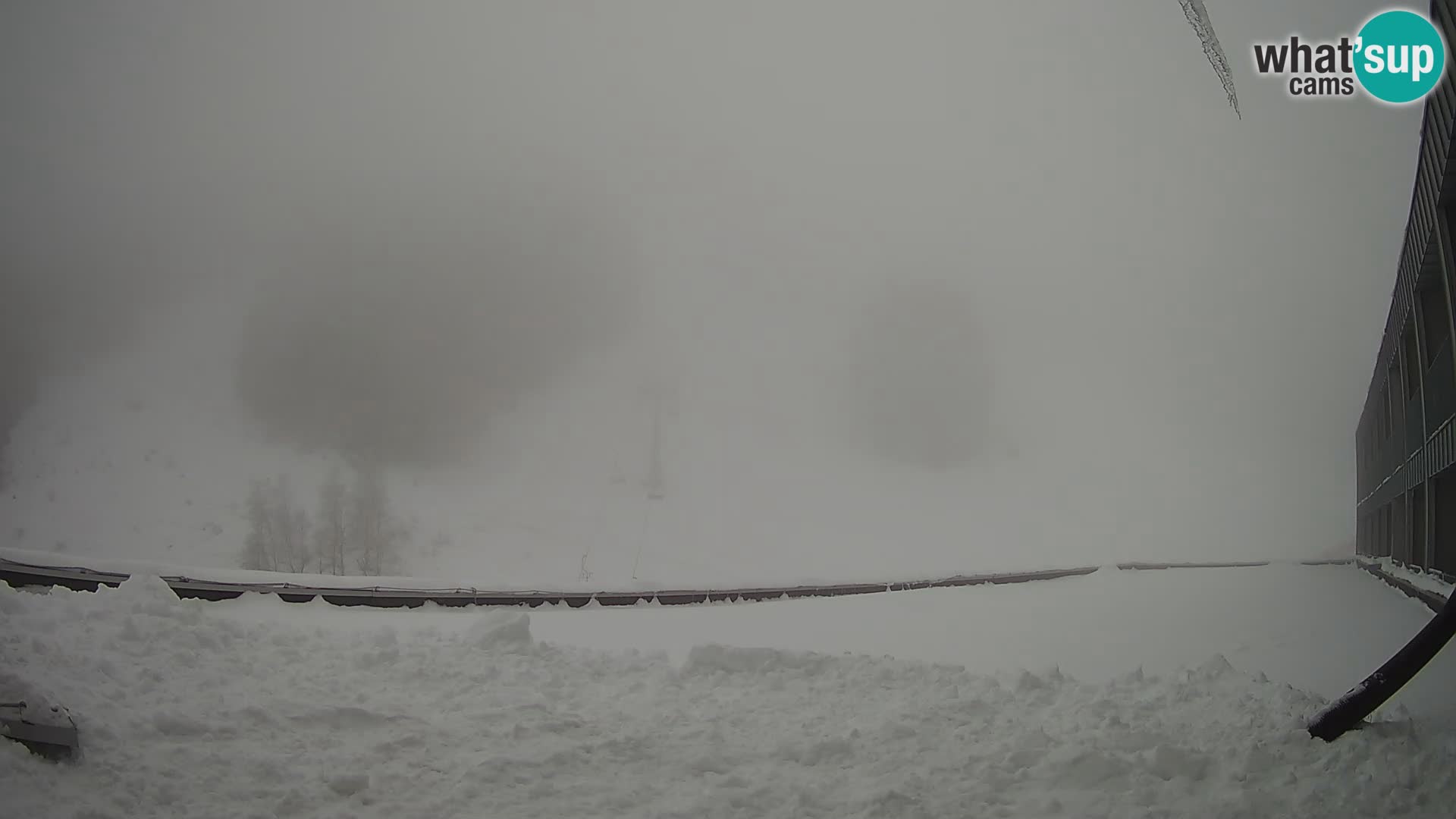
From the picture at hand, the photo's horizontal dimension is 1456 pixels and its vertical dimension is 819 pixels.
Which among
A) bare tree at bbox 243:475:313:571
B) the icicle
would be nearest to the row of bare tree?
Result: bare tree at bbox 243:475:313:571

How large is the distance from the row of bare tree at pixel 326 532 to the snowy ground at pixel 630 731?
5021 centimetres

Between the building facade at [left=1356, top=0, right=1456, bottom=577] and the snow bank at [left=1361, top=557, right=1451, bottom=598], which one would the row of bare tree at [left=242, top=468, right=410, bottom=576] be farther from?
the building facade at [left=1356, top=0, right=1456, bottom=577]

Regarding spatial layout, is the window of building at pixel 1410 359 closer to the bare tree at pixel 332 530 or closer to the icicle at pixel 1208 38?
the icicle at pixel 1208 38

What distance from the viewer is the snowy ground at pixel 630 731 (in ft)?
15.7

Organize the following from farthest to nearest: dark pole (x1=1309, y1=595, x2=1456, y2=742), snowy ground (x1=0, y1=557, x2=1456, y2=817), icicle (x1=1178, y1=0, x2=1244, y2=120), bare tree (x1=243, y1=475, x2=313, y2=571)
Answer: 1. icicle (x1=1178, y1=0, x2=1244, y2=120)
2. bare tree (x1=243, y1=475, x2=313, y2=571)
3. dark pole (x1=1309, y1=595, x2=1456, y2=742)
4. snowy ground (x1=0, y1=557, x2=1456, y2=817)

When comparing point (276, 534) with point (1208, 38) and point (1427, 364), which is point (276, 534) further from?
point (1208, 38)

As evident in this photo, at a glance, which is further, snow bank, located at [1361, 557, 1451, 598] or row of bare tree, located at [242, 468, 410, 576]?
row of bare tree, located at [242, 468, 410, 576]

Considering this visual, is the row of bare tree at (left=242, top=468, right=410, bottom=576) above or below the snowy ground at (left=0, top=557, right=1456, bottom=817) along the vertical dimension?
below

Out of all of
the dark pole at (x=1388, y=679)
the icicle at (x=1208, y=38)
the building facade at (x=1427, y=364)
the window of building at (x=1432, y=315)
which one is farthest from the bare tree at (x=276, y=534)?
the icicle at (x=1208, y=38)

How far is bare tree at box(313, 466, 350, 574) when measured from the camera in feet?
173

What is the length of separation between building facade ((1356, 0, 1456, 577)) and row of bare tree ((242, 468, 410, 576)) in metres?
57.1

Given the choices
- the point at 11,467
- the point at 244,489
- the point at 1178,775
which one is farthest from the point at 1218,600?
the point at 11,467

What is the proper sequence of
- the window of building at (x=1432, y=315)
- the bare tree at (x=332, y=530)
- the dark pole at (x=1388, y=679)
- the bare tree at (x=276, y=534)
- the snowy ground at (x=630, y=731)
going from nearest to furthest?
the snowy ground at (x=630, y=731) < the dark pole at (x=1388, y=679) < the window of building at (x=1432, y=315) < the bare tree at (x=276, y=534) < the bare tree at (x=332, y=530)

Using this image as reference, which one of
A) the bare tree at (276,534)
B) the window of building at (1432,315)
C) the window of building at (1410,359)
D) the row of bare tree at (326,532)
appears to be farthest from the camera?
the row of bare tree at (326,532)
